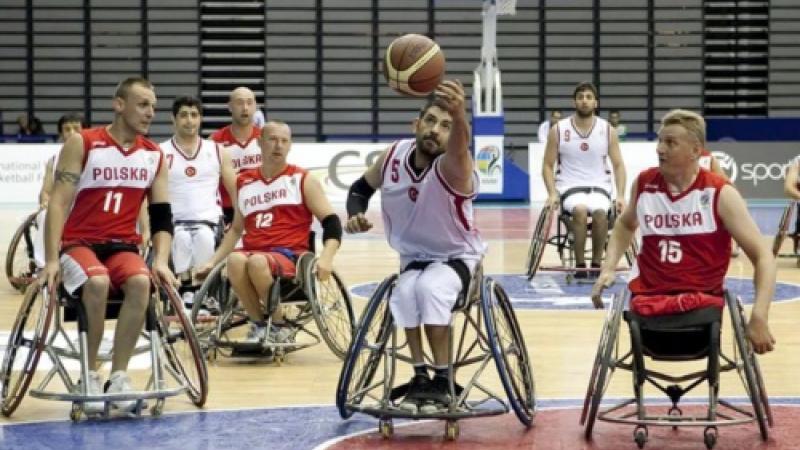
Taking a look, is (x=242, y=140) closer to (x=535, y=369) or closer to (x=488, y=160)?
(x=535, y=369)

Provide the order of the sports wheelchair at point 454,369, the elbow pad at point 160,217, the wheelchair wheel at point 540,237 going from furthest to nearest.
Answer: the wheelchair wheel at point 540,237
the elbow pad at point 160,217
the sports wheelchair at point 454,369

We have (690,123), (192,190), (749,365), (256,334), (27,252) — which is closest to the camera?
(749,365)

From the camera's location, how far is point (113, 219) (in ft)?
20.5

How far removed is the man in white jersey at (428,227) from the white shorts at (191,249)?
3.19 m

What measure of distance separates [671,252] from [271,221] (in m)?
2.93

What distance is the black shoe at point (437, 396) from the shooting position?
5.40 m

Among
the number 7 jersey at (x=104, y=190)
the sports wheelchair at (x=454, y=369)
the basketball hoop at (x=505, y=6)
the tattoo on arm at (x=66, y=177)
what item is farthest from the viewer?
the basketball hoop at (x=505, y=6)

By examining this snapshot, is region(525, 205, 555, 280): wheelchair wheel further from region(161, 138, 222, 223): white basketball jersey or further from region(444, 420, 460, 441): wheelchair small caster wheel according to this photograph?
region(444, 420, 460, 441): wheelchair small caster wheel

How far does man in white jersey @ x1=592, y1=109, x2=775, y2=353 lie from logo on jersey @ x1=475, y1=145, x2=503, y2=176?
49.5ft

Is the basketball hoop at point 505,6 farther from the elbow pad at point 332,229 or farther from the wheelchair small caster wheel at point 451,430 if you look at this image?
the wheelchair small caster wheel at point 451,430

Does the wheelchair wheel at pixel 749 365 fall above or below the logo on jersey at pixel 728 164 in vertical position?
below

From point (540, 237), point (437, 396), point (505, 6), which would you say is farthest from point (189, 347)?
point (505, 6)

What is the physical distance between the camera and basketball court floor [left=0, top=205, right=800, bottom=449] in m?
5.37

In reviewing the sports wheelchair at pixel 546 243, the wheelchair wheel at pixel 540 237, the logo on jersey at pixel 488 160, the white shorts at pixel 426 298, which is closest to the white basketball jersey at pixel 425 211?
the white shorts at pixel 426 298
